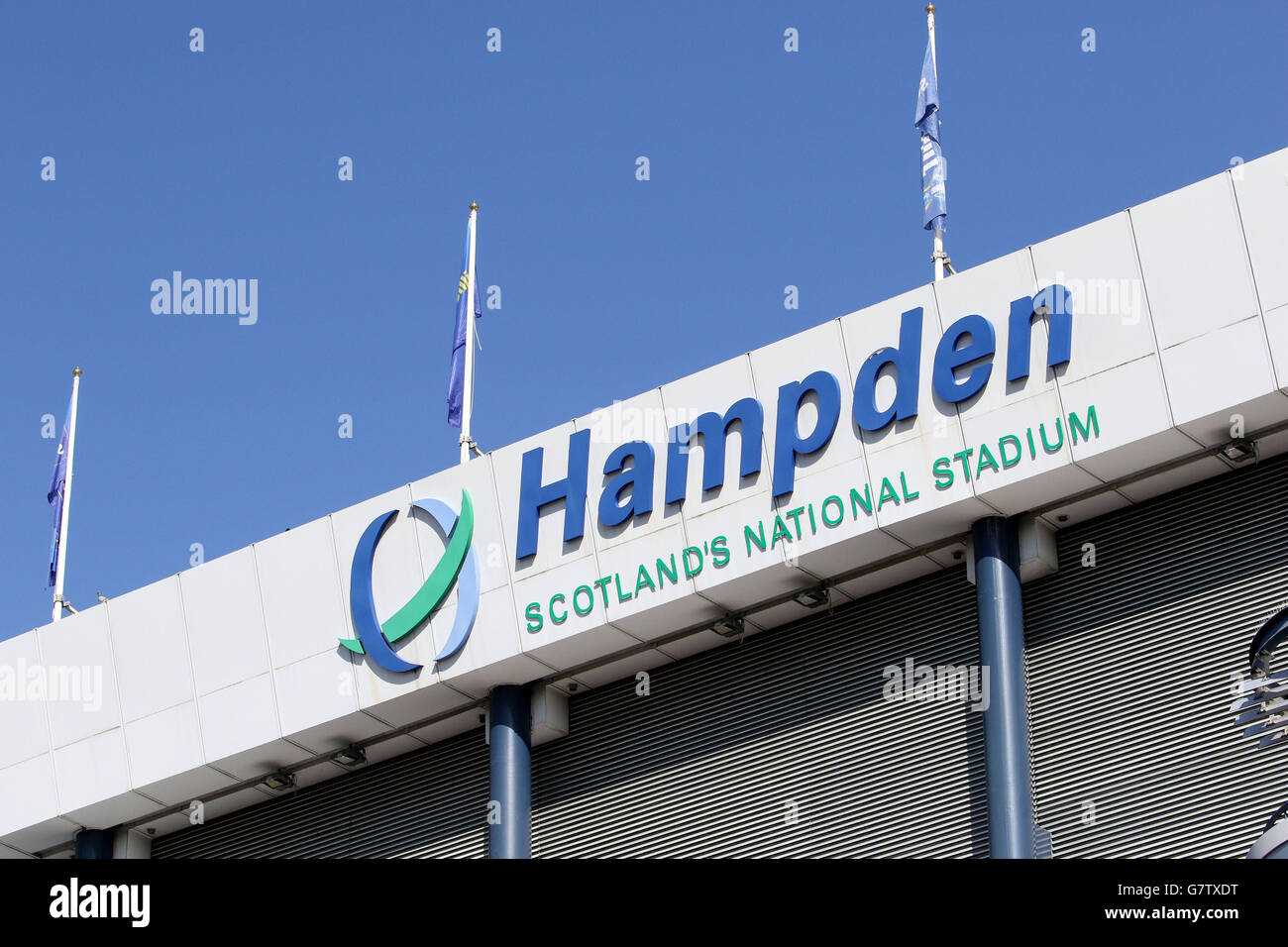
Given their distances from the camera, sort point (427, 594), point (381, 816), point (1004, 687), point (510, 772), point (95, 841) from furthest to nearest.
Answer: point (95, 841) < point (381, 816) < point (427, 594) < point (510, 772) < point (1004, 687)

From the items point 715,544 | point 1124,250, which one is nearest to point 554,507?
point 715,544

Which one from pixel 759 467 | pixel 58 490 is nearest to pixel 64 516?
pixel 58 490

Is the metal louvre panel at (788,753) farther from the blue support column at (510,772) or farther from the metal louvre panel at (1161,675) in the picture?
the metal louvre panel at (1161,675)

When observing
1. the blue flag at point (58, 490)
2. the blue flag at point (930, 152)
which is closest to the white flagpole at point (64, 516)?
the blue flag at point (58, 490)

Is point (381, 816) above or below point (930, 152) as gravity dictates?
below

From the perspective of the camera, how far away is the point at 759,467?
81.0 feet

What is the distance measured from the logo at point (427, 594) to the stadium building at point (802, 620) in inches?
1.9

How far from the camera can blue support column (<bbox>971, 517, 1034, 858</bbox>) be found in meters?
21.9

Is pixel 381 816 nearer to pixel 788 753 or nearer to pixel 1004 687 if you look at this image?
pixel 788 753

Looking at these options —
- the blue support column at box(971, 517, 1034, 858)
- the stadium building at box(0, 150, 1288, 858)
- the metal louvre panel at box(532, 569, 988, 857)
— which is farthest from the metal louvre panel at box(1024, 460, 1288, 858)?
the metal louvre panel at box(532, 569, 988, 857)

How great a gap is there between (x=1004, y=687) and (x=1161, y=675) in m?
1.81
